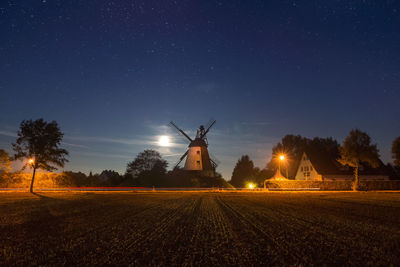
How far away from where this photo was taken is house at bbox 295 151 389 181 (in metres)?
A: 51.8

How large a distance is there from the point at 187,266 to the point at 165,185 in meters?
51.4

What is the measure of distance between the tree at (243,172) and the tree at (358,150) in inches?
1113

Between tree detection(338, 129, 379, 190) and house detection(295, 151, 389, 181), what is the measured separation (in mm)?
5211

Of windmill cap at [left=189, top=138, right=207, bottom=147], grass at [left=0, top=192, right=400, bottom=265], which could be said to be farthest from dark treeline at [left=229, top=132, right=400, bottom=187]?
grass at [left=0, top=192, right=400, bottom=265]

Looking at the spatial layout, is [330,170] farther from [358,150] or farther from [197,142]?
[197,142]

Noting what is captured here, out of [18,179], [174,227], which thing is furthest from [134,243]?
[18,179]

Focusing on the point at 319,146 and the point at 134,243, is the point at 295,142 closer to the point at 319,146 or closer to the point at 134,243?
the point at 319,146

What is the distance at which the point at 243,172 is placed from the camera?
72.2 meters

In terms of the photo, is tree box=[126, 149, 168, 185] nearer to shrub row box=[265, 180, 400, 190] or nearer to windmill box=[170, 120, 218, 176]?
windmill box=[170, 120, 218, 176]

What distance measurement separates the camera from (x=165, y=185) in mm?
54688

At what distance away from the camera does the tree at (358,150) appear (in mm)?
45656

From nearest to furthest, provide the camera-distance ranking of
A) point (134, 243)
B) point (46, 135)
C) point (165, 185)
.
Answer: point (134, 243) < point (46, 135) < point (165, 185)

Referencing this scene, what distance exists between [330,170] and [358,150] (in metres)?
8.42

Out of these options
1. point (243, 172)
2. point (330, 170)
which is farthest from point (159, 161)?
point (330, 170)
